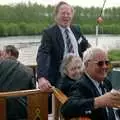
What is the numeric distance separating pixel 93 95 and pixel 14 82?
83cm

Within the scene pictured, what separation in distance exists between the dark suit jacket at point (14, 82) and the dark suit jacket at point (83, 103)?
733 millimetres

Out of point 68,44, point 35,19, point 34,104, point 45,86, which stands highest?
point 35,19

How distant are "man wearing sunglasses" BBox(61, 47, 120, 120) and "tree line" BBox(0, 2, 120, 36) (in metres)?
3.25

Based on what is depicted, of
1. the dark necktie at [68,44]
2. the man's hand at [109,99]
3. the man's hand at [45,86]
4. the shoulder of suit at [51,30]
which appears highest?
the shoulder of suit at [51,30]

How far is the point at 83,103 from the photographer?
2.16 meters

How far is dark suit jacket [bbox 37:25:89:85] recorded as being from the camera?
3.12m

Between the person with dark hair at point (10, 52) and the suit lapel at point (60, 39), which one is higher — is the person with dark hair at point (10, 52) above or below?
below

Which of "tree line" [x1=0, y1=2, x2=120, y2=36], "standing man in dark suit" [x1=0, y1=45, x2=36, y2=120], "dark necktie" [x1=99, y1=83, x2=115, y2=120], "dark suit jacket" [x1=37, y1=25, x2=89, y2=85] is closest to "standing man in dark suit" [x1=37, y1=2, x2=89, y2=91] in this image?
"dark suit jacket" [x1=37, y1=25, x2=89, y2=85]

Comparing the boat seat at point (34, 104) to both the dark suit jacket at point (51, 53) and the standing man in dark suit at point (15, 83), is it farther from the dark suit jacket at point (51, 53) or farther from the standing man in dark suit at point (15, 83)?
the dark suit jacket at point (51, 53)

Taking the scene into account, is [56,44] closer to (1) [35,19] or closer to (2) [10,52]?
(2) [10,52]

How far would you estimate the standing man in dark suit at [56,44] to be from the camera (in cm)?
310

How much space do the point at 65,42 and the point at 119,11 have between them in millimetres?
3685

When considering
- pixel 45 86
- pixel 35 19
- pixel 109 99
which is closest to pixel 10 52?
pixel 45 86

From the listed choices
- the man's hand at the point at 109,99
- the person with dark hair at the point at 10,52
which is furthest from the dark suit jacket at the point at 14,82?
the man's hand at the point at 109,99
